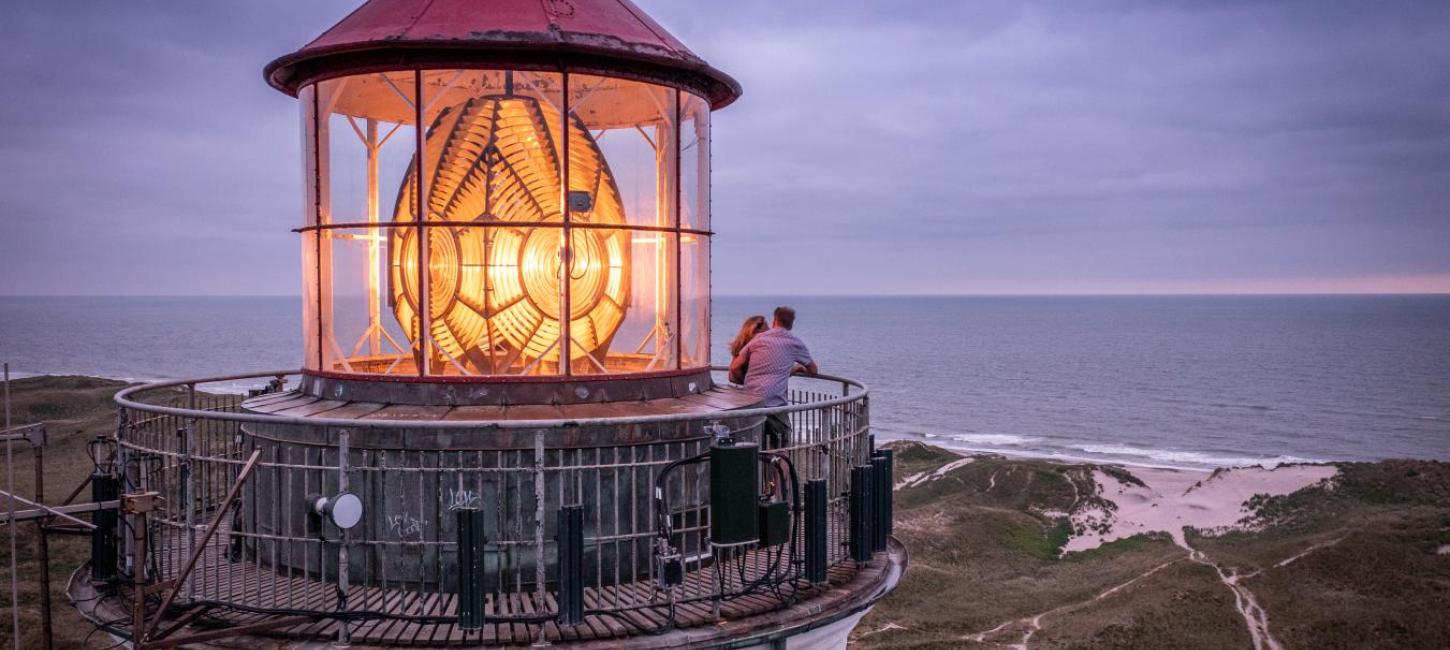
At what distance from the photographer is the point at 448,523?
912 cm

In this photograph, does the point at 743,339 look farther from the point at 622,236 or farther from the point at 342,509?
the point at 342,509

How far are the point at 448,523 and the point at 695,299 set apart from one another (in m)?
3.61

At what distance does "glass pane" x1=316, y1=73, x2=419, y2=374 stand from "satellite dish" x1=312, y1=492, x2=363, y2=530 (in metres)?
2.85

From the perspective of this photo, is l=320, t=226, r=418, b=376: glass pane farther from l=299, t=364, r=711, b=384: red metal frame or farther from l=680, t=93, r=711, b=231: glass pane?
l=680, t=93, r=711, b=231: glass pane

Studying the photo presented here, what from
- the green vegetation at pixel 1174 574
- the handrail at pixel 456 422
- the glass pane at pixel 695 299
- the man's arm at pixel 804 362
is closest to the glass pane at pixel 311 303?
the handrail at pixel 456 422

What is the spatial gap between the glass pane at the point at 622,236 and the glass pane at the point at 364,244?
1.58 metres

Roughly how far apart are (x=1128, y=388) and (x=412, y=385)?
99980 millimetres

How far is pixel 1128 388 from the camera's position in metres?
102

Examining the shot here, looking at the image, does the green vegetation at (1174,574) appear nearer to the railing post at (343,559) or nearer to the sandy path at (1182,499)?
the sandy path at (1182,499)

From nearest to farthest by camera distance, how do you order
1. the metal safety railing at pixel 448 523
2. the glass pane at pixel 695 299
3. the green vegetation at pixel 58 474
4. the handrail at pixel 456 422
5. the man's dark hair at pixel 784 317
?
the handrail at pixel 456 422 → the metal safety railing at pixel 448 523 → the glass pane at pixel 695 299 → the man's dark hair at pixel 784 317 → the green vegetation at pixel 58 474

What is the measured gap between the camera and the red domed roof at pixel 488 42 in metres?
9.77

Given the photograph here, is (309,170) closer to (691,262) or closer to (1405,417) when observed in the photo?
(691,262)

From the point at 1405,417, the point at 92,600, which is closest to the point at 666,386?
the point at 92,600

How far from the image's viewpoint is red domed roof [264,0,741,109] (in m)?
9.77
